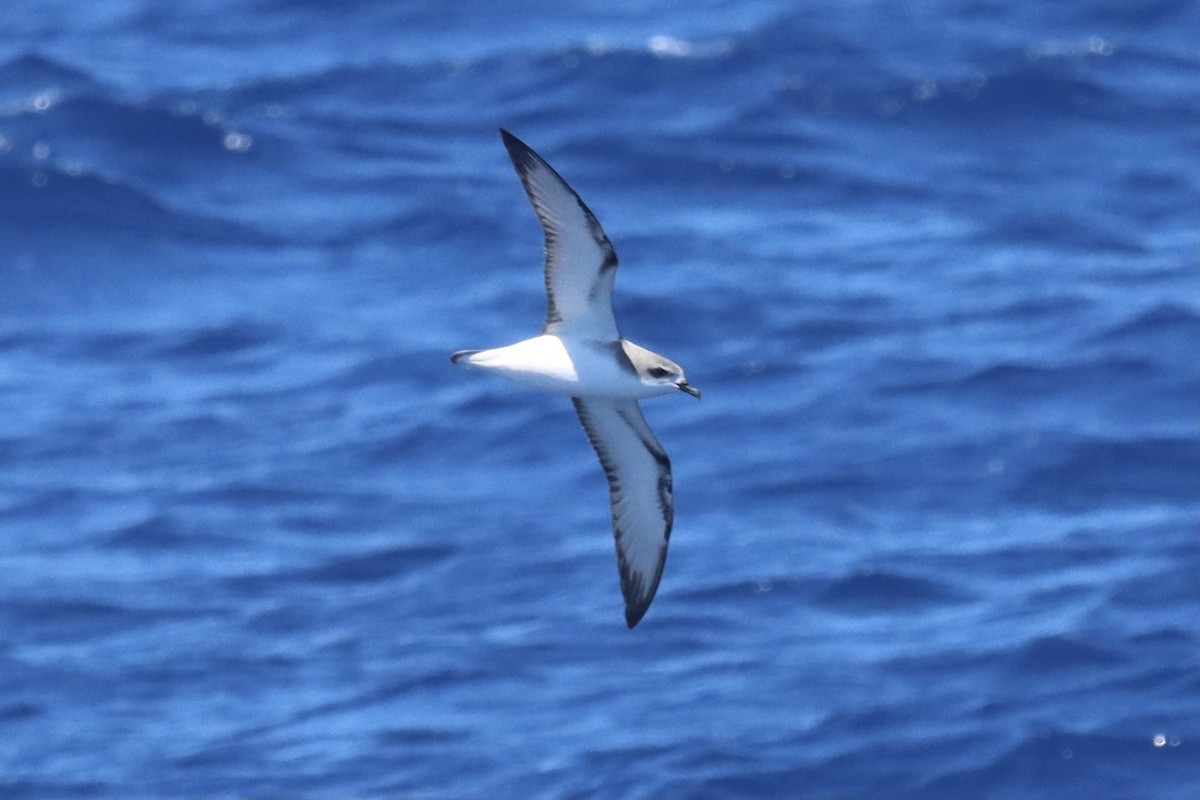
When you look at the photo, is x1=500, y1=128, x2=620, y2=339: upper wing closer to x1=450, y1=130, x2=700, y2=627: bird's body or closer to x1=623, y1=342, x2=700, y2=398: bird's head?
x1=450, y1=130, x2=700, y2=627: bird's body

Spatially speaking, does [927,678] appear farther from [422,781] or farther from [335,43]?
[335,43]

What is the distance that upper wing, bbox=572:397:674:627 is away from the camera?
12359 millimetres

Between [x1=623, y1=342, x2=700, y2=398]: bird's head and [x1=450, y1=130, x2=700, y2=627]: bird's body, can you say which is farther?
[x1=623, y1=342, x2=700, y2=398]: bird's head

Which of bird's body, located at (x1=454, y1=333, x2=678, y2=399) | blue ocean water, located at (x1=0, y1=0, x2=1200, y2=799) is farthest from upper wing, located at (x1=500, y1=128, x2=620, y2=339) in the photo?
blue ocean water, located at (x1=0, y1=0, x2=1200, y2=799)

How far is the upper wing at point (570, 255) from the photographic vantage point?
1066cm

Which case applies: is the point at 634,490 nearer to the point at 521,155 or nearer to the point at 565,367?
the point at 565,367

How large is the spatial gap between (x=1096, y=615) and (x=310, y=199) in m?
12.6

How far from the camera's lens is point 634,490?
12906mm

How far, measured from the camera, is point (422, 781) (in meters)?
17.9

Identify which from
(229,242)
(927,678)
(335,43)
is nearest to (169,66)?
(335,43)

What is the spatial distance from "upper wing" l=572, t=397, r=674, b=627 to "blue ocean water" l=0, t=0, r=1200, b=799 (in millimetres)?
4542

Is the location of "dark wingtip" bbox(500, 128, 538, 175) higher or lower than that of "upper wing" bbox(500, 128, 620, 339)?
higher

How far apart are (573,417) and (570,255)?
40.7ft

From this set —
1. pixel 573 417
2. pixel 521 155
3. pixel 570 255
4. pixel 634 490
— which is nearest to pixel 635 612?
pixel 634 490
